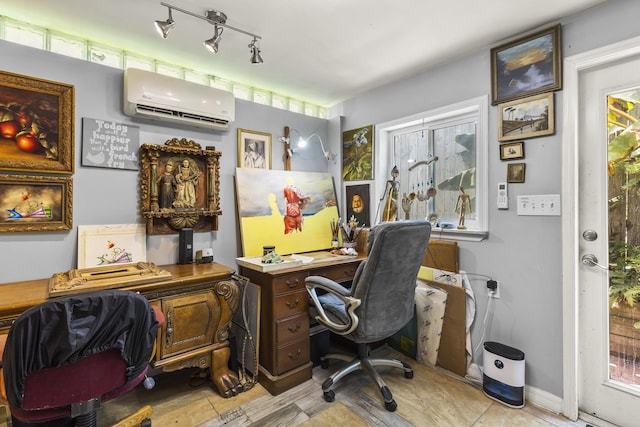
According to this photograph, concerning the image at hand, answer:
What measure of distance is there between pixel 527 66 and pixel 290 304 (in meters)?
2.31

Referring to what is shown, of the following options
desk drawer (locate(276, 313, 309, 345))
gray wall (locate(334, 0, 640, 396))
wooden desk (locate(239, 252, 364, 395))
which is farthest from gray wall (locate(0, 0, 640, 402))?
desk drawer (locate(276, 313, 309, 345))

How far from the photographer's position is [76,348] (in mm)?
1178

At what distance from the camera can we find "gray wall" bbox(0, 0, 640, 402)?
1.85m

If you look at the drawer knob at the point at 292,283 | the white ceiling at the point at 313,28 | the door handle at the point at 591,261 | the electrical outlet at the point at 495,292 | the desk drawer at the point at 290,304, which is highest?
the white ceiling at the point at 313,28

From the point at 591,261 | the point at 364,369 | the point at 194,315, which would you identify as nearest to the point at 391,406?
the point at 364,369

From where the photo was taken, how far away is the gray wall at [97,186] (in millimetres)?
1881

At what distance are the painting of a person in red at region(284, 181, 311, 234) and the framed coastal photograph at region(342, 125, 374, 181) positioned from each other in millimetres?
597

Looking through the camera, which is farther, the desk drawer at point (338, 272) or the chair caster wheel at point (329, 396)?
the desk drawer at point (338, 272)

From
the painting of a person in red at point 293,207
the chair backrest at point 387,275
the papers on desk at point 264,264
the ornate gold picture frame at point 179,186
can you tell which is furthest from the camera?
the painting of a person in red at point 293,207

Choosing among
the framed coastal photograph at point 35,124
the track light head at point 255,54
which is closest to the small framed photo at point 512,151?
the track light head at point 255,54

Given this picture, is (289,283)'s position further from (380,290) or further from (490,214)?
(490,214)

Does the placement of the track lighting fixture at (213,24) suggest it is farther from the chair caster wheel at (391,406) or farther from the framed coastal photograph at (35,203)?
the chair caster wheel at (391,406)

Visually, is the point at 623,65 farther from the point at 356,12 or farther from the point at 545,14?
the point at 356,12

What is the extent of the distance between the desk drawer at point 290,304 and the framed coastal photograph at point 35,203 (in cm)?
148
